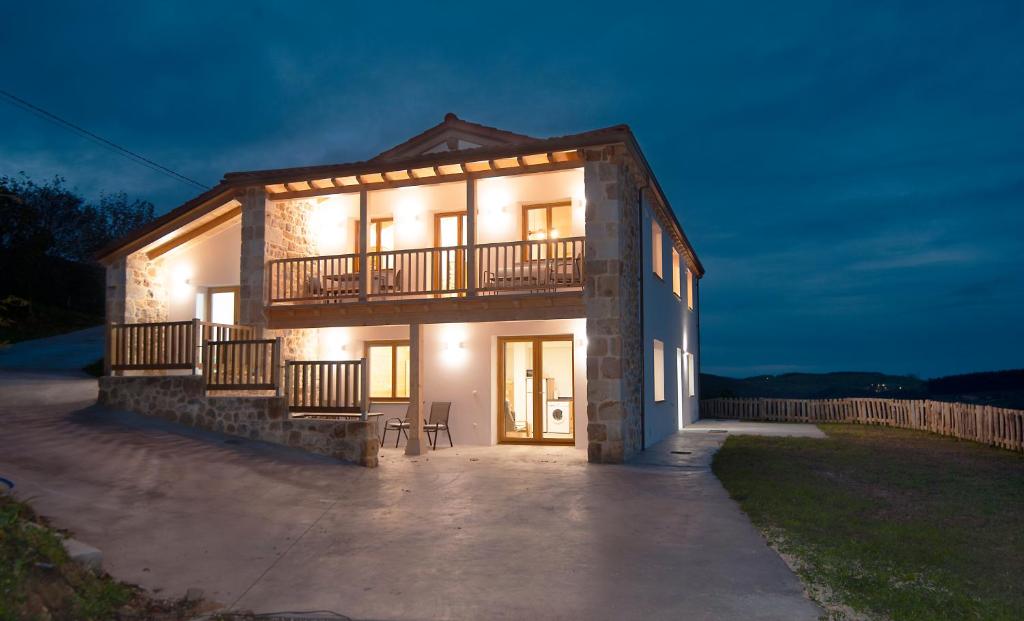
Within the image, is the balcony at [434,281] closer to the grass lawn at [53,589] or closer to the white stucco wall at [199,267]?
the white stucco wall at [199,267]

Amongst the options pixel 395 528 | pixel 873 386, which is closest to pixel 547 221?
pixel 395 528

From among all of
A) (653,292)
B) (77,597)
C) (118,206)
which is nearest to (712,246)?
(118,206)

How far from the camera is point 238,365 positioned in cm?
1173

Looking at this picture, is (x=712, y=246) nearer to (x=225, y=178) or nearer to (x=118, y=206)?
(x=118, y=206)

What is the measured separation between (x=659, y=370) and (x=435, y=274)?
6.06 metres

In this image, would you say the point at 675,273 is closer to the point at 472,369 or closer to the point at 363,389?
the point at 472,369

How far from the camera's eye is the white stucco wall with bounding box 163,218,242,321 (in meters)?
15.6

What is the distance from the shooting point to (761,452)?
13.5 meters

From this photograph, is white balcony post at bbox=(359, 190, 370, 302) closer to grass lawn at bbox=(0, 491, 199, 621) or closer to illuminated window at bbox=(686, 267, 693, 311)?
grass lawn at bbox=(0, 491, 199, 621)

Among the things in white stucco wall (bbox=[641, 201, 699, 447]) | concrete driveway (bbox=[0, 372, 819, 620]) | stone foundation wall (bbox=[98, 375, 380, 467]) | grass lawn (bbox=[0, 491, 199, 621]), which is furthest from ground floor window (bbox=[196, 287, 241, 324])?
grass lawn (bbox=[0, 491, 199, 621])

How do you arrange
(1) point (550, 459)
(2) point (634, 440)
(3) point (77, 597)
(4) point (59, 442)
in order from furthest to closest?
(2) point (634, 440)
(1) point (550, 459)
(4) point (59, 442)
(3) point (77, 597)

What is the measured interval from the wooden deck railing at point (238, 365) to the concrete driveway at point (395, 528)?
2.99 feet

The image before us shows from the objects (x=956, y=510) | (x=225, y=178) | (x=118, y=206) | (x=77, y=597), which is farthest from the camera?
(x=118, y=206)

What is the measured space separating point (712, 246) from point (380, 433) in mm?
88220
